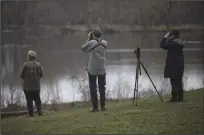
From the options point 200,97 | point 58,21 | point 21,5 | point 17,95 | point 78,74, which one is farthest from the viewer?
point 58,21

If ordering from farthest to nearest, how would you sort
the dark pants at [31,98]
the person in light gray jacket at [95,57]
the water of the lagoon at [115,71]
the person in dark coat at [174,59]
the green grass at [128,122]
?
the water of the lagoon at [115,71] < the dark pants at [31,98] < the person in dark coat at [174,59] < the person in light gray jacket at [95,57] < the green grass at [128,122]

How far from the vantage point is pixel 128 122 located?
7938 millimetres

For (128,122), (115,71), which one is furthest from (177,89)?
(115,71)

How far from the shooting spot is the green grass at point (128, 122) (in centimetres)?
731

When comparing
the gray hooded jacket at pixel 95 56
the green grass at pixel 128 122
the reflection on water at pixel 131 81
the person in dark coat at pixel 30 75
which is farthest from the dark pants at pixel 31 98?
the reflection on water at pixel 131 81

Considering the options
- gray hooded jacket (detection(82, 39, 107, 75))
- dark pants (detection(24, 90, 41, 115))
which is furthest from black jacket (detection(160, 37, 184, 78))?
dark pants (detection(24, 90, 41, 115))

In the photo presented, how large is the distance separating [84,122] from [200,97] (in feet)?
11.7

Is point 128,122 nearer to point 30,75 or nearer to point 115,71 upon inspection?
point 30,75

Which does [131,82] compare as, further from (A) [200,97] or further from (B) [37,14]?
(B) [37,14]

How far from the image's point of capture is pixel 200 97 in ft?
34.8

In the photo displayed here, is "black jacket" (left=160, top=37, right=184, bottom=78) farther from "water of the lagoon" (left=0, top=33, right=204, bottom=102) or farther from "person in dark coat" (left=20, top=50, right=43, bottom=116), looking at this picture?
"water of the lagoon" (left=0, top=33, right=204, bottom=102)

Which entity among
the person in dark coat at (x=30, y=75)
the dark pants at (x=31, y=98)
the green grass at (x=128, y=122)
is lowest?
the green grass at (x=128, y=122)

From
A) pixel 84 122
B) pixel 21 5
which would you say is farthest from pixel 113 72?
pixel 21 5

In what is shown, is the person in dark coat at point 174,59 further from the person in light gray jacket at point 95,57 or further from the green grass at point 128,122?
the person in light gray jacket at point 95,57
